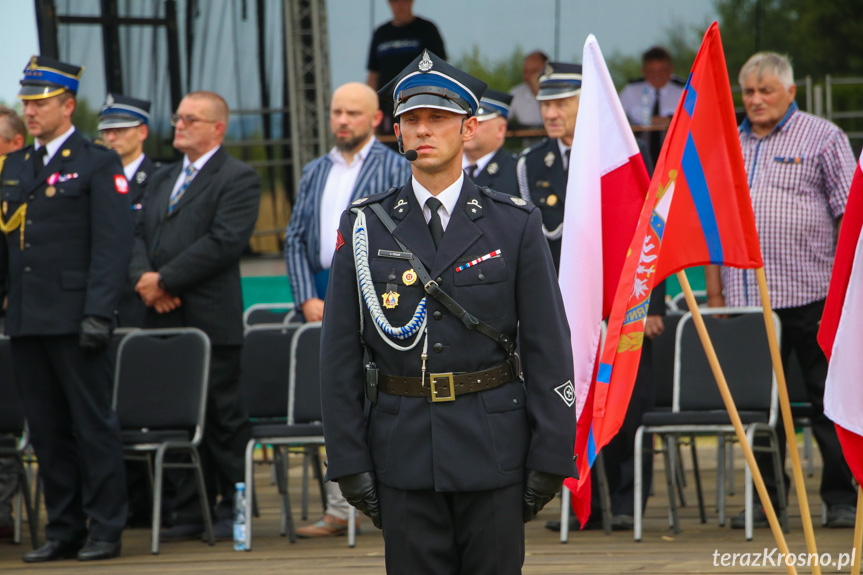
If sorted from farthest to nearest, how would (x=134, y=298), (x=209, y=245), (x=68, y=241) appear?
(x=134, y=298) → (x=209, y=245) → (x=68, y=241)

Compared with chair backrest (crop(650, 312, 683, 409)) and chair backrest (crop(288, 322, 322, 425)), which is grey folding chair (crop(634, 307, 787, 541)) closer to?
chair backrest (crop(650, 312, 683, 409))

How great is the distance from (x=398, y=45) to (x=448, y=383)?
317 inches

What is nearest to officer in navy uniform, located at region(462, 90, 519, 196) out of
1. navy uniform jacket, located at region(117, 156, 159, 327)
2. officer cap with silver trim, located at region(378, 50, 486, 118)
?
navy uniform jacket, located at region(117, 156, 159, 327)

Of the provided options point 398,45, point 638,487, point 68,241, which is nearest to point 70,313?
point 68,241

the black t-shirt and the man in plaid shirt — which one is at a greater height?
the black t-shirt

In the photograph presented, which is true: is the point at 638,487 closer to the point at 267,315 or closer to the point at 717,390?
the point at 717,390

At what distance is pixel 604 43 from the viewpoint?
12797 mm

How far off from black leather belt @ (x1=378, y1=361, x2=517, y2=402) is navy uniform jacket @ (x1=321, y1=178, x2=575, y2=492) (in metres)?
0.02

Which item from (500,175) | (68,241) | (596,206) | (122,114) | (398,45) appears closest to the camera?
(596,206)

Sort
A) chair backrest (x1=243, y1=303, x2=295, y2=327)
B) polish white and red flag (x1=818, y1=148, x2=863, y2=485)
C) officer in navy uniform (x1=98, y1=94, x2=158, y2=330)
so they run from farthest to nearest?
chair backrest (x1=243, y1=303, x2=295, y2=327), officer in navy uniform (x1=98, y1=94, x2=158, y2=330), polish white and red flag (x1=818, y1=148, x2=863, y2=485)

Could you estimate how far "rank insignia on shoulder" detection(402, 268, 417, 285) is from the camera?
3.31 metres

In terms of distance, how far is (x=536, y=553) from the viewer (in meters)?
5.74

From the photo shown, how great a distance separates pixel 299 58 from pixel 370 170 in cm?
489

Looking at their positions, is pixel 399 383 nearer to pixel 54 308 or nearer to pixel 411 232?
pixel 411 232
